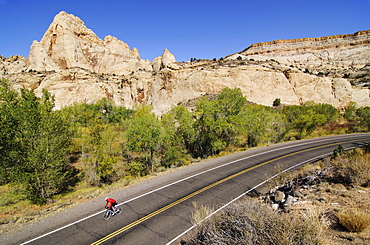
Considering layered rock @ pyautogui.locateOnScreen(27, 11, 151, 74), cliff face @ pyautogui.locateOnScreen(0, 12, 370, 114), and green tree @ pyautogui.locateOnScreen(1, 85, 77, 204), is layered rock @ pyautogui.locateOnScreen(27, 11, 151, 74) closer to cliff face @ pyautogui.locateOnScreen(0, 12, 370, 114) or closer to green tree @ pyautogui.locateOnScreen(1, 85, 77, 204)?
cliff face @ pyautogui.locateOnScreen(0, 12, 370, 114)

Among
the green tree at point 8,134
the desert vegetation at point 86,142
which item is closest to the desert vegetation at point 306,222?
the desert vegetation at point 86,142

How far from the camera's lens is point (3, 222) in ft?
27.9

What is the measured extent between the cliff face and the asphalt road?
4886cm

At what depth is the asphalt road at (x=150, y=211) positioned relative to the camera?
7.23 m

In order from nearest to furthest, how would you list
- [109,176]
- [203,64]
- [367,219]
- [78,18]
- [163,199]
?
[367,219]
[163,199]
[109,176]
[203,64]
[78,18]

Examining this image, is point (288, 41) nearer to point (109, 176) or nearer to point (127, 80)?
point (127, 80)

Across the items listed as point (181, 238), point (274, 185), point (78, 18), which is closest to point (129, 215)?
point (181, 238)

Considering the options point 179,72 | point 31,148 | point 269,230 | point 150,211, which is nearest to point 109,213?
point 150,211

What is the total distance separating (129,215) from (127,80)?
77.9 meters

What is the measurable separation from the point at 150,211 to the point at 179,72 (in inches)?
2432

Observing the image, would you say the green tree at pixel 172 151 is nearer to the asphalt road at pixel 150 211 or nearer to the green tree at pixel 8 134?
the asphalt road at pixel 150 211

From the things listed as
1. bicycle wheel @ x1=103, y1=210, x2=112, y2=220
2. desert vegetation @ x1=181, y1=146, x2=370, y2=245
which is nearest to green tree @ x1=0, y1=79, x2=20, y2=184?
bicycle wheel @ x1=103, y1=210, x2=112, y2=220

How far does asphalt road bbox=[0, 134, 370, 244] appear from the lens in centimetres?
723

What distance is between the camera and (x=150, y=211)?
9062 mm
